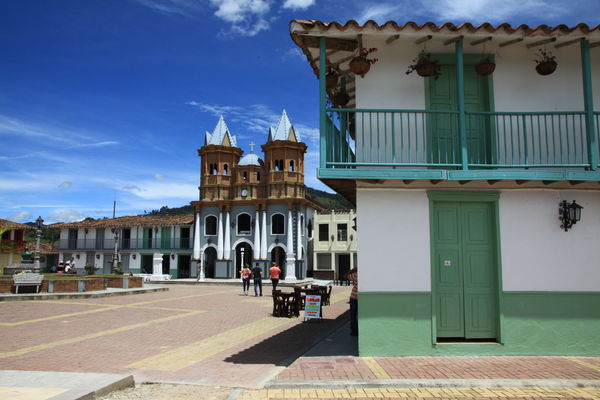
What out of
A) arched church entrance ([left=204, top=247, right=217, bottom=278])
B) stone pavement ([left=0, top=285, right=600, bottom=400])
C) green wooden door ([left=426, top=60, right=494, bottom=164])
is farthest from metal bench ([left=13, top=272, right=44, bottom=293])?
arched church entrance ([left=204, top=247, right=217, bottom=278])

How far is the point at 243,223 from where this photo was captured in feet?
134

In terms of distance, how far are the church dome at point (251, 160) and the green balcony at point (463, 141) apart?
33840mm

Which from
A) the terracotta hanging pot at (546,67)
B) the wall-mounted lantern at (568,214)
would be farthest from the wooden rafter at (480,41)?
the wall-mounted lantern at (568,214)

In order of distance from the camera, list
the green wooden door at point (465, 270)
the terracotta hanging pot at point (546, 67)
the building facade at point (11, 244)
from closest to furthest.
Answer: the green wooden door at point (465, 270), the terracotta hanging pot at point (546, 67), the building facade at point (11, 244)

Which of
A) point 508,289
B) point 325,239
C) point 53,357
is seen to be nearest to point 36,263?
point 53,357

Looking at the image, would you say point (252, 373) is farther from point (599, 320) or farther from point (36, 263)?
point (36, 263)

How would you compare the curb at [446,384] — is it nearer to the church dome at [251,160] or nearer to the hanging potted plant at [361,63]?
the hanging potted plant at [361,63]

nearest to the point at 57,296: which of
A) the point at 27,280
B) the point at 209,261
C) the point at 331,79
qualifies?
the point at 27,280

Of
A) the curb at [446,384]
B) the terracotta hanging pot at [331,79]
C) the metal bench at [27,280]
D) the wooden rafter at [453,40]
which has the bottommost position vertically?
the curb at [446,384]

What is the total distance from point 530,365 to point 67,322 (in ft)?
36.6

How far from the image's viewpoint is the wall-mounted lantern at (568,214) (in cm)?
727

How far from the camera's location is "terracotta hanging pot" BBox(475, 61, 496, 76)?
7.53m

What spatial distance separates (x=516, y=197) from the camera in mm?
7480

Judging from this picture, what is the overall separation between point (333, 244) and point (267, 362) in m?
33.8
